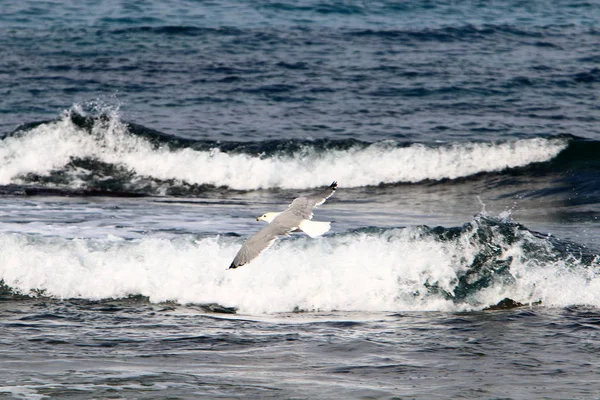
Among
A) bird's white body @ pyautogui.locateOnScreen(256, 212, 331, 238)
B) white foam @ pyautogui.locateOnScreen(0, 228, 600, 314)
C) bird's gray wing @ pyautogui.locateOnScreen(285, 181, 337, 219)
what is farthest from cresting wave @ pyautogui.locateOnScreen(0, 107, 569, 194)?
bird's white body @ pyautogui.locateOnScreen(256, 212, 331, 238)

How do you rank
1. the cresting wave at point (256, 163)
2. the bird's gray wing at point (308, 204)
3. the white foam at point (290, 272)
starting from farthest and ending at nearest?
1. the cresting wave at point (256, 163)
2. the white foam at point (290, 272)
3. the bird's gray wing at point (308, 204)

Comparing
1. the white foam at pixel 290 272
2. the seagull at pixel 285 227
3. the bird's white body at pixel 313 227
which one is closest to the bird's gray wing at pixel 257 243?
the seagull at pixel 285 227

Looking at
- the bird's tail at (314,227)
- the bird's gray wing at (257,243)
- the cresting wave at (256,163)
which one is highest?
the bird's tail at (314,227)

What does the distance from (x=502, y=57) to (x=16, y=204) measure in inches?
440

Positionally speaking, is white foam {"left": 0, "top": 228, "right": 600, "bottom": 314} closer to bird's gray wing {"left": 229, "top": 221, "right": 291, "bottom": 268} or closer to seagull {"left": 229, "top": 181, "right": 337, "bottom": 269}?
seagull {"left": 229, "top": 181, "right": 337, "bottom": 269}

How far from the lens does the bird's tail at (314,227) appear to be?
7.63 metres

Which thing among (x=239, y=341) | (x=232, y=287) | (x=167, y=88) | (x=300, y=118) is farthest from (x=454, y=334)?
(x=167, y=88)

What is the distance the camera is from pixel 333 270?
9086 mm

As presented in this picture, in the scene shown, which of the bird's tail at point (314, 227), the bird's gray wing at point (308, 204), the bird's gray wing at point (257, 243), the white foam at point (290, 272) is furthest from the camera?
the white foam at point (290, 272)

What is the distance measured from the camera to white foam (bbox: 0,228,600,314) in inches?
344

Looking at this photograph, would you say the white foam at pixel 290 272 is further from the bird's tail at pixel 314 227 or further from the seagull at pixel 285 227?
the bird's tail at pixel 314 227

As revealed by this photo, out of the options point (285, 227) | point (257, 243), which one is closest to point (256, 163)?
point (285, 227)

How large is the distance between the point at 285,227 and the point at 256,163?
6892 mm

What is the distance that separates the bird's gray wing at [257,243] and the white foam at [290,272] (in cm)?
108
